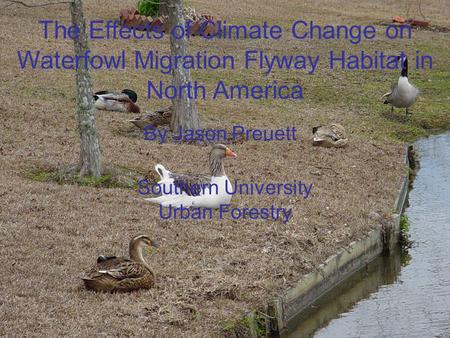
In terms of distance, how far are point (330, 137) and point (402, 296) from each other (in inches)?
260

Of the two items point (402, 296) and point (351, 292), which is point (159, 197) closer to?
point (351, 292)

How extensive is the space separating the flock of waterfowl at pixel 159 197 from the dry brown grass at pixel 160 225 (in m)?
0.19

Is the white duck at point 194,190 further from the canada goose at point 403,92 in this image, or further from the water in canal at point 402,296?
the canada goose at point 403,92

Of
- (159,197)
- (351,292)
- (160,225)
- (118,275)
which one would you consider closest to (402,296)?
(351,292)

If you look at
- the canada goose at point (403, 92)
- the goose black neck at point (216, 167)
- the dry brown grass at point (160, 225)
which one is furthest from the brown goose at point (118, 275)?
the canada goose at point (403, 92)

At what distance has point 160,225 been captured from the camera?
1262 cm

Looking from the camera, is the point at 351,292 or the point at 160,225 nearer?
the point at 160,225

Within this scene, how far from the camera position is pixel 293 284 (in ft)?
37.8

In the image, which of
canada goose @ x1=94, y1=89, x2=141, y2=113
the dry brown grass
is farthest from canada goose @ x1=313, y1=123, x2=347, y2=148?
canada goose @ x1=94, y1=89, x2=141, y2=113

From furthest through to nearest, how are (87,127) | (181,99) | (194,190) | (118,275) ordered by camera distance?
(181,99)
(87,127)
(194,190)
(118,275)

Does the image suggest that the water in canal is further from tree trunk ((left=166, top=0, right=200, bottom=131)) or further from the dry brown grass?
tree trunk ((left=166, top=0, right=200, bottom=131))

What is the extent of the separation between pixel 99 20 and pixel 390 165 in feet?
54.7

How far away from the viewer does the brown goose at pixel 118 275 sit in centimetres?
1007

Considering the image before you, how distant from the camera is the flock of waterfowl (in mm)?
10125
